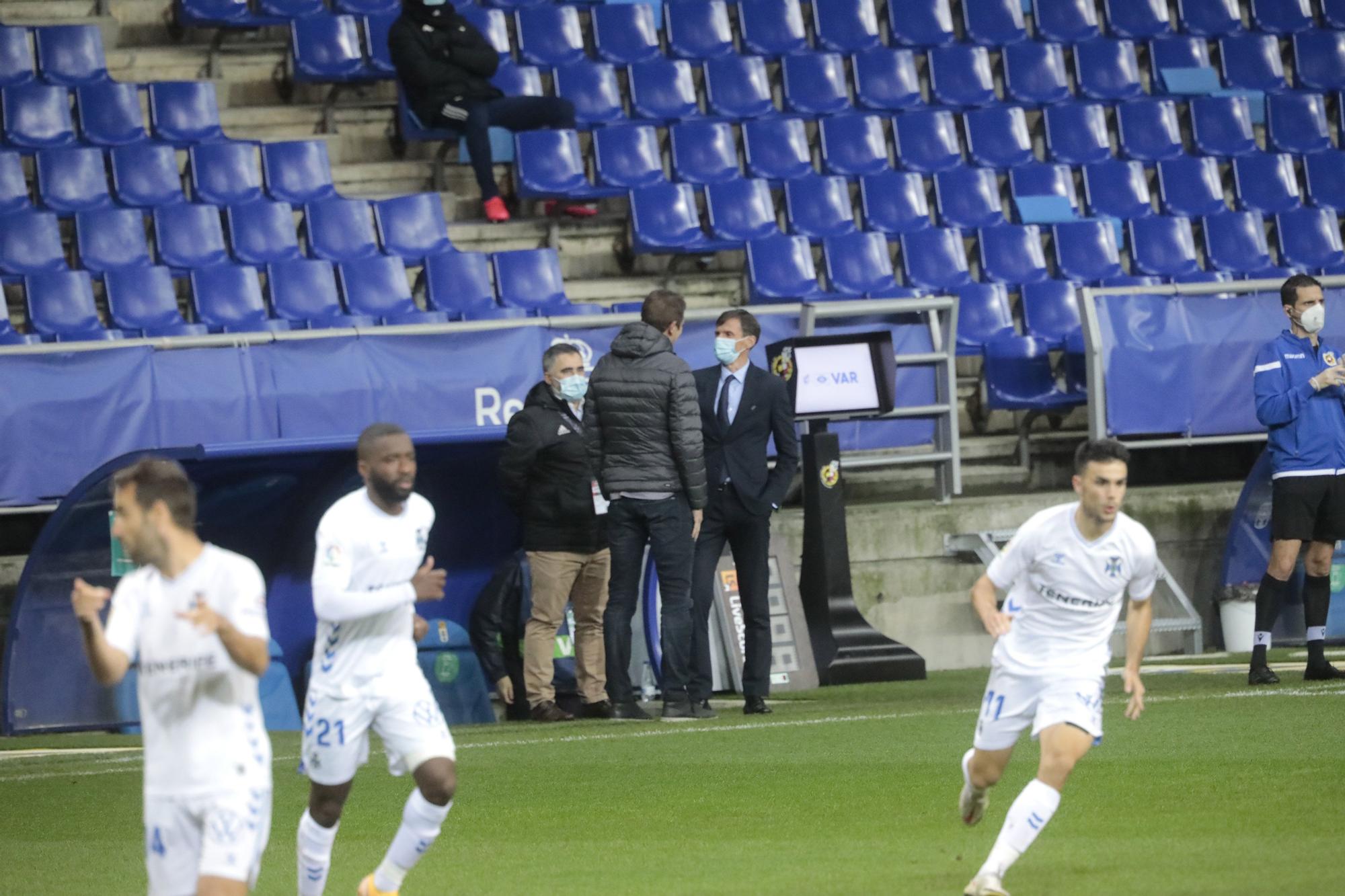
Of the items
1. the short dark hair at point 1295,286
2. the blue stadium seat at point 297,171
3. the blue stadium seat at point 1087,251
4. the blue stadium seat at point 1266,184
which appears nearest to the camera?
the short dark hair at point 1295,286

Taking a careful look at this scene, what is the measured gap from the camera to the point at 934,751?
32.0 ft

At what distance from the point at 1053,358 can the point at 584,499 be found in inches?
220

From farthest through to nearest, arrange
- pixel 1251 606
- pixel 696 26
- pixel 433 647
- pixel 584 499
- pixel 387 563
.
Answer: pixel 696 26
pixel 1251 606
pixel 433 647
pixel 584 499
pixel 387 563

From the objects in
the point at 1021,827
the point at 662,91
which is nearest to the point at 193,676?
the point at 1021,827

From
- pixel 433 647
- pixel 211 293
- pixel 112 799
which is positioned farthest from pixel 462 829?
pixel 211 293

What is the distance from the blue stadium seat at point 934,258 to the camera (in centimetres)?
1744

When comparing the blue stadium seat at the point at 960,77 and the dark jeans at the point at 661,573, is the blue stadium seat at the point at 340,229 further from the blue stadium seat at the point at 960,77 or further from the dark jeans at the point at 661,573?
the blue stadium seat at the point at 960,77

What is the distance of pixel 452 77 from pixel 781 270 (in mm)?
3128

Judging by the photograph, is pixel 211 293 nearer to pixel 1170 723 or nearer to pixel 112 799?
pixel 112 799

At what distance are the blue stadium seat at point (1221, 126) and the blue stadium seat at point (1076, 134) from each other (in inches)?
40.5

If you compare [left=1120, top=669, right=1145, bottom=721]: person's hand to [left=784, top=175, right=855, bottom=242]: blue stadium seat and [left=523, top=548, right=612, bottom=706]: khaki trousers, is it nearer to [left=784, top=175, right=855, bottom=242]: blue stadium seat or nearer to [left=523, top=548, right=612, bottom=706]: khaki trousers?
[left=523, top=548, right=612, bottom=706]: khaki trousers

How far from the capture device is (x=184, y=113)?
1698 cm

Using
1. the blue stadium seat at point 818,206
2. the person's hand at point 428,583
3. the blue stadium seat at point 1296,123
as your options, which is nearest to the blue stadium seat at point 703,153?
the blue stadium seat at point 818,206

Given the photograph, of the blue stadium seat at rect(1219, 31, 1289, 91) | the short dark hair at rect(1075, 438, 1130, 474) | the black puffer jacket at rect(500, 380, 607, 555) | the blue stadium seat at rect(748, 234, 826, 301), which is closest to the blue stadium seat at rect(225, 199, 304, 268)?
the blue stadium seat at rect(748, 234, 826, 301)
